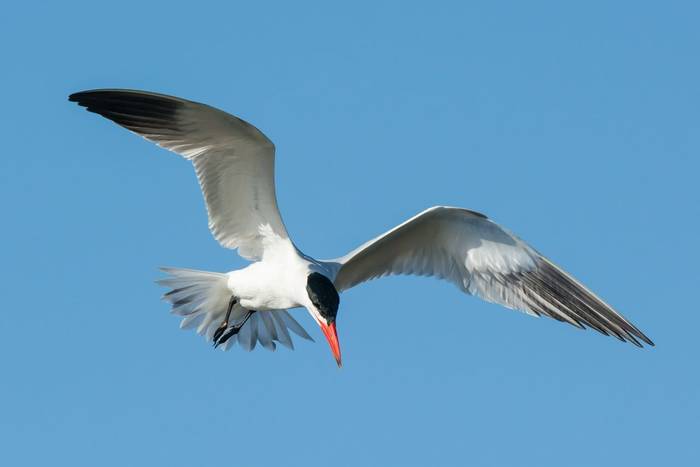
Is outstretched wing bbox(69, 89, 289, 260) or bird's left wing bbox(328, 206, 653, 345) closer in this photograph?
outstretched wing bbox(69, 89, 289, 260)

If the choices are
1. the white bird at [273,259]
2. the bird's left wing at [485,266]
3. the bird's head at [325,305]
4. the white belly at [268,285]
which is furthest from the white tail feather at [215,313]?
the bird's head at [325,305]

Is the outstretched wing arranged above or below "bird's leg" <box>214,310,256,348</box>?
above

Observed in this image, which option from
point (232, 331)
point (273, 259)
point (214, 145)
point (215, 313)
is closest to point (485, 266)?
point (273, 259)

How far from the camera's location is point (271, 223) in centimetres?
1077

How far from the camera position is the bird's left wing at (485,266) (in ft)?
35.7

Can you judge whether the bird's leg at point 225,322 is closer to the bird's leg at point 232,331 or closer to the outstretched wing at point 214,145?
the bird's leg at point 232,331

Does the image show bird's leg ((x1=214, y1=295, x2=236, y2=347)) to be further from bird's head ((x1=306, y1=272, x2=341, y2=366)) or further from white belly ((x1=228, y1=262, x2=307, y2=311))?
bird's head ((x1=306, y1=272, x2=341, y2=366))

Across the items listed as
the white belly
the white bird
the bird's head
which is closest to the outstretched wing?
the white bird

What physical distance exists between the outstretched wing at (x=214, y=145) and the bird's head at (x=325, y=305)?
1037mm

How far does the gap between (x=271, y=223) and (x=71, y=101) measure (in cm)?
208

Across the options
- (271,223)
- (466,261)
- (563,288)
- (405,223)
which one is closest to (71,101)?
(271,223)

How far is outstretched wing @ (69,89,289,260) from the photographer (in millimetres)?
10172

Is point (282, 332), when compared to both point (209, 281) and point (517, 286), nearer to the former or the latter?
point (209, 281)

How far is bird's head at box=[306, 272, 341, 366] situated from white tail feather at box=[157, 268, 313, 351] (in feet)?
5.51
